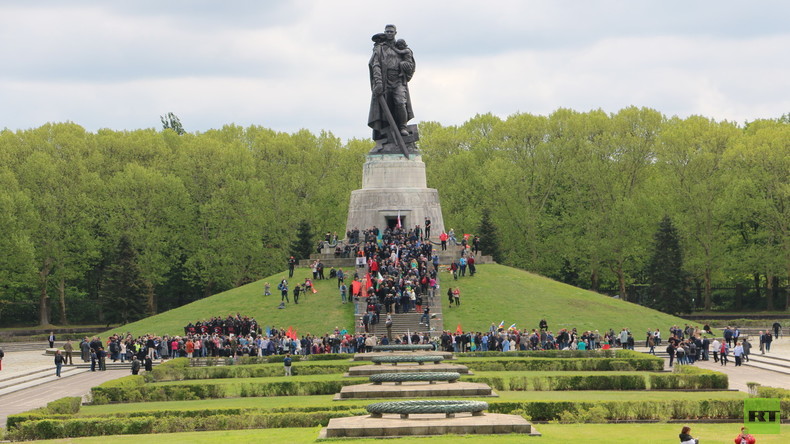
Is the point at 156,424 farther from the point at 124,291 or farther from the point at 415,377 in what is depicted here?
the point at 124,291

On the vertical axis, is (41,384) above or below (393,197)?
below

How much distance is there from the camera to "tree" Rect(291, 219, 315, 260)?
85.1 m

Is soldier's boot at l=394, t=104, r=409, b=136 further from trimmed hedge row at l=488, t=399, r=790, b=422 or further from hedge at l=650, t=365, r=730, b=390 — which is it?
trimmed hedge row at l=488, t=399, r=790, b=422

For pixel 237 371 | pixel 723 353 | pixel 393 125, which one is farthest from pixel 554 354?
pixel 393 125

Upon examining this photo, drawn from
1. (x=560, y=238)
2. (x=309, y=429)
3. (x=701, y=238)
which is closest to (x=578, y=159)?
(x=560, y=238)

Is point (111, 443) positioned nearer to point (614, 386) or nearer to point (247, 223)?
point (614, 386)

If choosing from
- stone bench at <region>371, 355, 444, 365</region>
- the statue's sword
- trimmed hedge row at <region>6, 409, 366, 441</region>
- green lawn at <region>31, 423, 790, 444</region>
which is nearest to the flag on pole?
the statue's sword

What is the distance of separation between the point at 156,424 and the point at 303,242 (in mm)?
55072

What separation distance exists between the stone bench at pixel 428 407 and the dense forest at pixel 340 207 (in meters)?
50.9

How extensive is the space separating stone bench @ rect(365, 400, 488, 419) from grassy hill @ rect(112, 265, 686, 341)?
2919cm

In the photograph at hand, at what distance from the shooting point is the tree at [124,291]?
76.1 m

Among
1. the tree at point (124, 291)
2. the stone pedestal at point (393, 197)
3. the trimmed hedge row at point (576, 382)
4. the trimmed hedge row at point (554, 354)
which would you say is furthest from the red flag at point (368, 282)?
the tree at point (124, 291)

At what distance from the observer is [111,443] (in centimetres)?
2827

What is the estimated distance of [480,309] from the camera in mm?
60250
